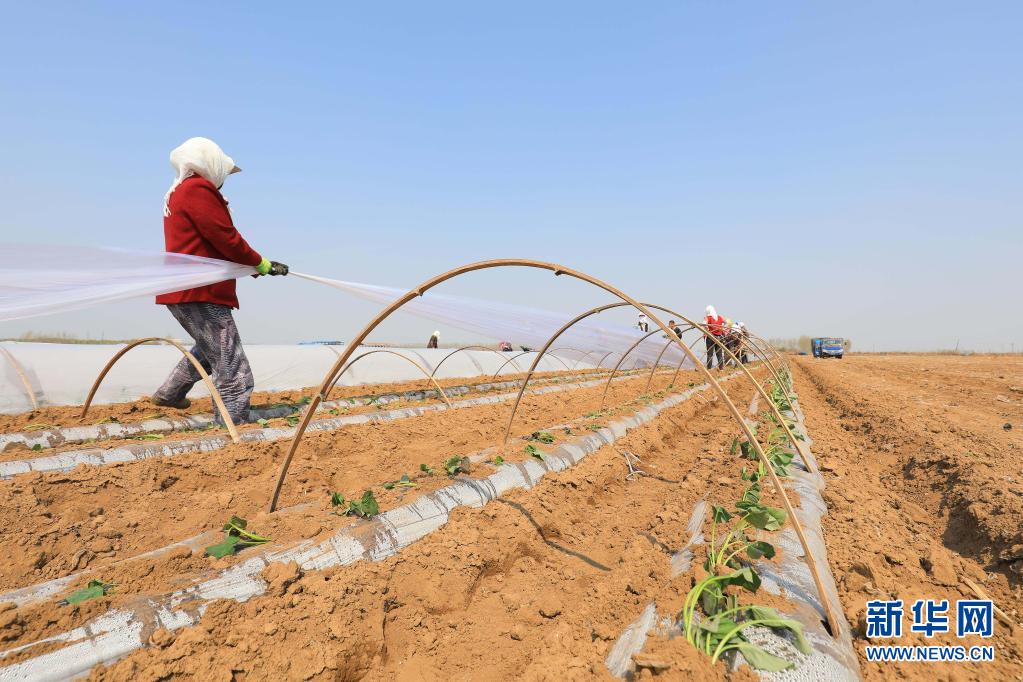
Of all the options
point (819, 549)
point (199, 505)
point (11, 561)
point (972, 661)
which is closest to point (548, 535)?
point (819, 549)

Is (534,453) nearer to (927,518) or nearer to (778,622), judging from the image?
(778,622)

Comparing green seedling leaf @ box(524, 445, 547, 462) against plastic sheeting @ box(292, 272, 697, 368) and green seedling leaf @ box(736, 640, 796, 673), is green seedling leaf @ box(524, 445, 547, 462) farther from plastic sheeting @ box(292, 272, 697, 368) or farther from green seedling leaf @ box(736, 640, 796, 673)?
green seedling leaf @ box(736, 640, 796, 673)

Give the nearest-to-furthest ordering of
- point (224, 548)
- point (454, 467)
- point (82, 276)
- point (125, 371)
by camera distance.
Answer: point (224, 548), point (454, 467), point (82, 276), point (125, 371)

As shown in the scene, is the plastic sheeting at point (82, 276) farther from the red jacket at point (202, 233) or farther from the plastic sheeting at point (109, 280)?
the red jacket at point (202, 233)

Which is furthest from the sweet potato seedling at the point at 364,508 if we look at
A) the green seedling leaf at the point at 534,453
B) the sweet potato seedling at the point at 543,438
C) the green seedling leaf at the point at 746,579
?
the sweet potato seedling at the point at 543,438

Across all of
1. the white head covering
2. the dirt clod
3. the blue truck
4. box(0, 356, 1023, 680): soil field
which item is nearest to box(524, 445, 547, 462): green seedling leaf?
box(0, 356, 1023, 680): soil field

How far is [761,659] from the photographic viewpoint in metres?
1.66

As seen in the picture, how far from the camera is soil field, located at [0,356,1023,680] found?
1915 millimetres

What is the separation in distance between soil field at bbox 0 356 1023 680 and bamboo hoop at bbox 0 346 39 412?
3.39m

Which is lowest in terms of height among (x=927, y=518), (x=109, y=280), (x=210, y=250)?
(x=927, y=518)

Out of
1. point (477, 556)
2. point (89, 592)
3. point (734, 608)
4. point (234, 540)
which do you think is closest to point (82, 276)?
point (234, 540)

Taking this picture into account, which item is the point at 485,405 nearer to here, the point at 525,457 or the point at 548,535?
the point at 525,457

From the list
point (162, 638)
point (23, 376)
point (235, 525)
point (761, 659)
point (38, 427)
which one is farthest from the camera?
point (23, 376)

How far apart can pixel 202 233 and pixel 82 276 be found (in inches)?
37.4
